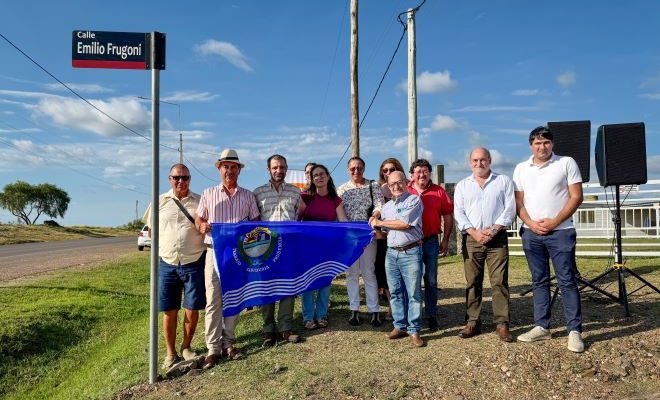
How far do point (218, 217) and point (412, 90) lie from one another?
31.4ft

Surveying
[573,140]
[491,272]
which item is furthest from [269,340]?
[573,140]

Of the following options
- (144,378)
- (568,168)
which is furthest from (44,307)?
(568,168)

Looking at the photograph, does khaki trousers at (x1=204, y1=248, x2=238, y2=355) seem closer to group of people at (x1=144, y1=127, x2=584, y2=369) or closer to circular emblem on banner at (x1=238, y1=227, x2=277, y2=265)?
group of people at (x1=144, y1=127, x2=584, y2=369)

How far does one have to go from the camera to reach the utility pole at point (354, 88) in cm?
1275

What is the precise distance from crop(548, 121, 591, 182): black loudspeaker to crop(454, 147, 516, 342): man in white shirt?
2.45 metres

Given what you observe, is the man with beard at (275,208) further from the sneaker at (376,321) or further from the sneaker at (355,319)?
the sneaker at (376,321)

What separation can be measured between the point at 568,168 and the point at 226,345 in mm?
4051

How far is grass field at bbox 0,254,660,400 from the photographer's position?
4.34m

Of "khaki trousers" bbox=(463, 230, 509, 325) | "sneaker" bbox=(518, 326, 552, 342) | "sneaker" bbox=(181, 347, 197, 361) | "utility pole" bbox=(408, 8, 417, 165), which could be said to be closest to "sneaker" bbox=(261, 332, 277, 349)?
"sneaker" bbox=(181, 347, 197, 361)

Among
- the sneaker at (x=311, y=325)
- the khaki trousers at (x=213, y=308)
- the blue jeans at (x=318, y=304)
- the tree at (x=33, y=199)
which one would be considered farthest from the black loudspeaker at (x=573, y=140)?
the tree at (x=33, y=199)

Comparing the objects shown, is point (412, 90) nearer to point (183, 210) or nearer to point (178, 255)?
point (183, 210)

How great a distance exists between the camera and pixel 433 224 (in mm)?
5715

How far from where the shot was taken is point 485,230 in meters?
5.20

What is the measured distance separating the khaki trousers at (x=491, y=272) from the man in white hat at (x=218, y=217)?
2.53 meters
